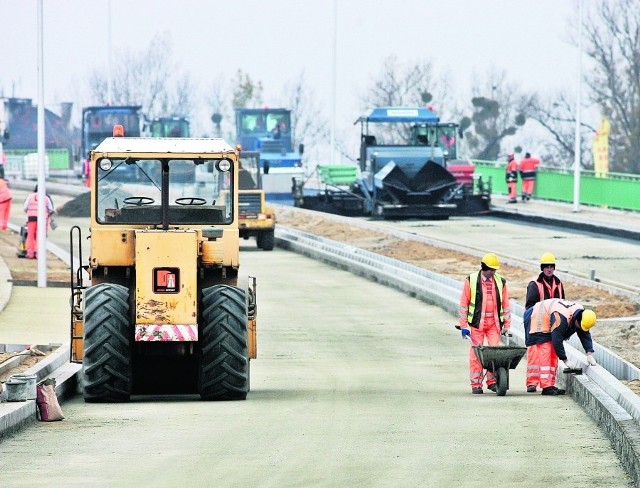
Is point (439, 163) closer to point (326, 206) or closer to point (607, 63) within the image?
point (326, 206)

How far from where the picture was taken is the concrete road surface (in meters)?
10.4

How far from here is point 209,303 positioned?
14523 mm

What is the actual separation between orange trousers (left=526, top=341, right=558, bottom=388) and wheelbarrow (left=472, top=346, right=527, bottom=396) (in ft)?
0.90

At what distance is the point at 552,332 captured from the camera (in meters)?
16.1

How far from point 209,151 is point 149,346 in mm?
2013

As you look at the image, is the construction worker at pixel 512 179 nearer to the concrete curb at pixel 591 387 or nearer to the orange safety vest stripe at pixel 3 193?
the concrete curb at pixel 591 387

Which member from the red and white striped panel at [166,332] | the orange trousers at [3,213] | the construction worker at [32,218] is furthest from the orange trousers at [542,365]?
the orange trousers at [3,213]

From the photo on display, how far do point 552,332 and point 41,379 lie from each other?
5302mm

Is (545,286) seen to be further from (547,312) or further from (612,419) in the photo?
(612,419)

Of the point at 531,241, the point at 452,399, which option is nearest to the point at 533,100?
the point at 531,241

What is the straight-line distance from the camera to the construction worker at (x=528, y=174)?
5053 cm

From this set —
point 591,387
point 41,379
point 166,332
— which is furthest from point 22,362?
point 591,387

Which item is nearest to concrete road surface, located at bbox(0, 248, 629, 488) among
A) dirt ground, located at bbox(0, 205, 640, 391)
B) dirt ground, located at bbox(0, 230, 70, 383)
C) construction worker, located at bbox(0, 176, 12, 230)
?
dirt ground, located at bbox(0, 205, 640, 391)

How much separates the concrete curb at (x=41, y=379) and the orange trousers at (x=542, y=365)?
15.5 ft
